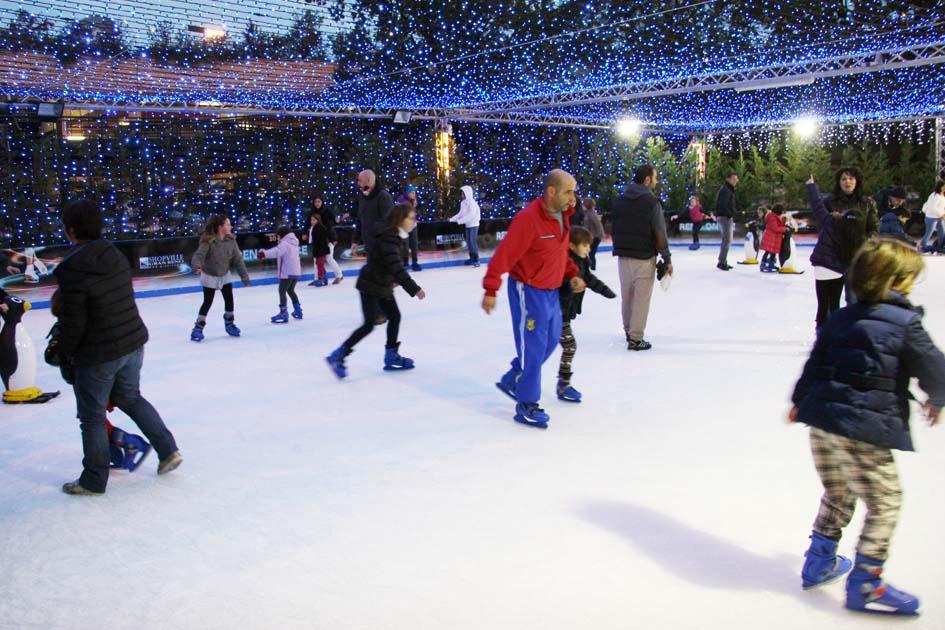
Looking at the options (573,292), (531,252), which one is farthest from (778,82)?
(531,252)

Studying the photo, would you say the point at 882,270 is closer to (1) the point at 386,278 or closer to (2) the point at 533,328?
(2) the point at 533,328

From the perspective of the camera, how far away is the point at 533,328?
13.4 feet

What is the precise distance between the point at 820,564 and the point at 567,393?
2347 millimetres

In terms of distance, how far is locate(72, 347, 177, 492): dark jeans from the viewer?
10.7ft

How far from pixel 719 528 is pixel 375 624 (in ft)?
4.22

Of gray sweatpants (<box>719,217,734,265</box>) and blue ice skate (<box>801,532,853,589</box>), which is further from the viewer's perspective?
gray sweatpants (<box>719,217,734,265</box>)

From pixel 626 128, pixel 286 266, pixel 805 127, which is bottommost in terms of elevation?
pixel 286 266

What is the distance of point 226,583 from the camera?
260 cm

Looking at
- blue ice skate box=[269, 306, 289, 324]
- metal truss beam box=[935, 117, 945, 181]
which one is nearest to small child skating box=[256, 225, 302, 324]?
blue ice skate box=[269, 306, 289, 324]

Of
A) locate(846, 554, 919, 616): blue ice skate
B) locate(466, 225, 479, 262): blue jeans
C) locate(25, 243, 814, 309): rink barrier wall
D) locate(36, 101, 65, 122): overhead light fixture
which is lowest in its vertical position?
locate(25, 243, 814, 309): rink barrier wall

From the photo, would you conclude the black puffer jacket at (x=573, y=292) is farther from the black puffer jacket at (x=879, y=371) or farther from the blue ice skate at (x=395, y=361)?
the black puffer jacket at (x=879, y=371)

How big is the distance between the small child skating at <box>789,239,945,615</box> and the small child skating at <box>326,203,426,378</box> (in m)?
3.08

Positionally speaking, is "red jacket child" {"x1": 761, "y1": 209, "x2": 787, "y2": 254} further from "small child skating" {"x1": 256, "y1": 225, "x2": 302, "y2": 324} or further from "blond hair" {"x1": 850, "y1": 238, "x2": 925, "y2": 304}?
"blond hair" {"x1": 850, "y1": 238, "x2": 925, "y2": 304}

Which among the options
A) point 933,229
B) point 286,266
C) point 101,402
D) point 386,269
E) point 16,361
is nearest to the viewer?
point 101,402
